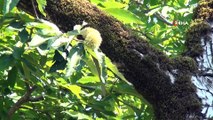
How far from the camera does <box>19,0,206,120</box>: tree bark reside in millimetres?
1832

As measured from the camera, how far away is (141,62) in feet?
6.14

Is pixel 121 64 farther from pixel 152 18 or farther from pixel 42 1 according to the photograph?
pixel 152 18

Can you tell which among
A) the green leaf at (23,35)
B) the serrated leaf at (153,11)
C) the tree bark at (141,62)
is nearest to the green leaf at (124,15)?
the tree bark at (141,62)

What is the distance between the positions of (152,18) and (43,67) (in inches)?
49.2

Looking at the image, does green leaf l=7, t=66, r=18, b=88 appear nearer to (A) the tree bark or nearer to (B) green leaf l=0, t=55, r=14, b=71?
(B) green leaf l=0, t=55, r=14, b=71

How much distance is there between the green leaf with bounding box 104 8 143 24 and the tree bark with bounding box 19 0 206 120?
0.13 feet

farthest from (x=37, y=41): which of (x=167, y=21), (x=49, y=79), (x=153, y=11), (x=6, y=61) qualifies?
A: (x=167, y=21)

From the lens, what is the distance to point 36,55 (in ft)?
7.40

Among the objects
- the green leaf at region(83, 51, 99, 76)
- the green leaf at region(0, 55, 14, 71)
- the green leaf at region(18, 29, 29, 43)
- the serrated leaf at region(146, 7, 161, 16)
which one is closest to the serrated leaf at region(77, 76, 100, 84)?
the green leaf at region(0, 55, 14, 71)

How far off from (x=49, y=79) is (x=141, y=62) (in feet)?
2.29

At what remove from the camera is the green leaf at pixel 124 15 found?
1924mm

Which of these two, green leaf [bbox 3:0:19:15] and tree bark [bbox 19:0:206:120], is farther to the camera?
tree bark [bbox 19:0:206:120]

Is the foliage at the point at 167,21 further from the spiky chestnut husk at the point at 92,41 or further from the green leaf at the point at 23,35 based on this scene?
the spiky chestnut husk at the point at 92,41

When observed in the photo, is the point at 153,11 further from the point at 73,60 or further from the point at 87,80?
the point at 73,60
